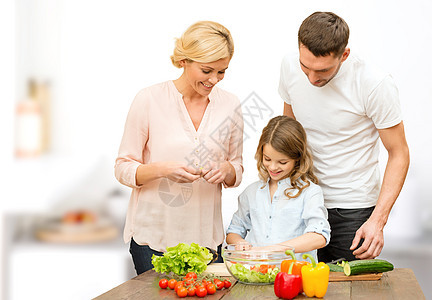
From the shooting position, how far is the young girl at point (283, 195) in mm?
2301

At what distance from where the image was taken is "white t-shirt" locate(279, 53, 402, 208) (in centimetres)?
222

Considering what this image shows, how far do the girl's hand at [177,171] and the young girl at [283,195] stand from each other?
334 mm

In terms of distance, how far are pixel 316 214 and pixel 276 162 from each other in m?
0.27

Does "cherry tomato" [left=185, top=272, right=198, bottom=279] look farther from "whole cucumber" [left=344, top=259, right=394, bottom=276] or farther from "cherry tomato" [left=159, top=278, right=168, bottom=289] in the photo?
"whole cucumber" [left=344, top=259, right=394, bottom=276]

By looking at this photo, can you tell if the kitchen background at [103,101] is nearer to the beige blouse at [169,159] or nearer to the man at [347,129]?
the man at [347,129]

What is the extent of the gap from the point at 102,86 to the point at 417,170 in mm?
2036

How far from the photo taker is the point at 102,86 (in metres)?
3.79

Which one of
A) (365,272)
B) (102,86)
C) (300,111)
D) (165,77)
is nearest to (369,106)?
(300,111)

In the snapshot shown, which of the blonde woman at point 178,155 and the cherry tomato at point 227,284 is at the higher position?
the blonde woman at point 178,155

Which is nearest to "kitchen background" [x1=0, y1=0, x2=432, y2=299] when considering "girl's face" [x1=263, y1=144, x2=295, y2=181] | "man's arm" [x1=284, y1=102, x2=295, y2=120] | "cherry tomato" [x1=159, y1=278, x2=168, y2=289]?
"man's arm" [x1=284, y1=102, x2=295, y2=120]

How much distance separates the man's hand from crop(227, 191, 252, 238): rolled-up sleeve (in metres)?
0.45

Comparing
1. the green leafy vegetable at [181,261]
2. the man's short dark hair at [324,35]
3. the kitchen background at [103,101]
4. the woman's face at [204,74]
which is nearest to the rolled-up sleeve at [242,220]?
the green leafy vegetable at [181,261]

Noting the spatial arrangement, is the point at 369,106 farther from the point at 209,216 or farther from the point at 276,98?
the point at 276,98

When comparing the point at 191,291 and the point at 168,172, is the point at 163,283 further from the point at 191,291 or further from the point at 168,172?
the point at 168,172
